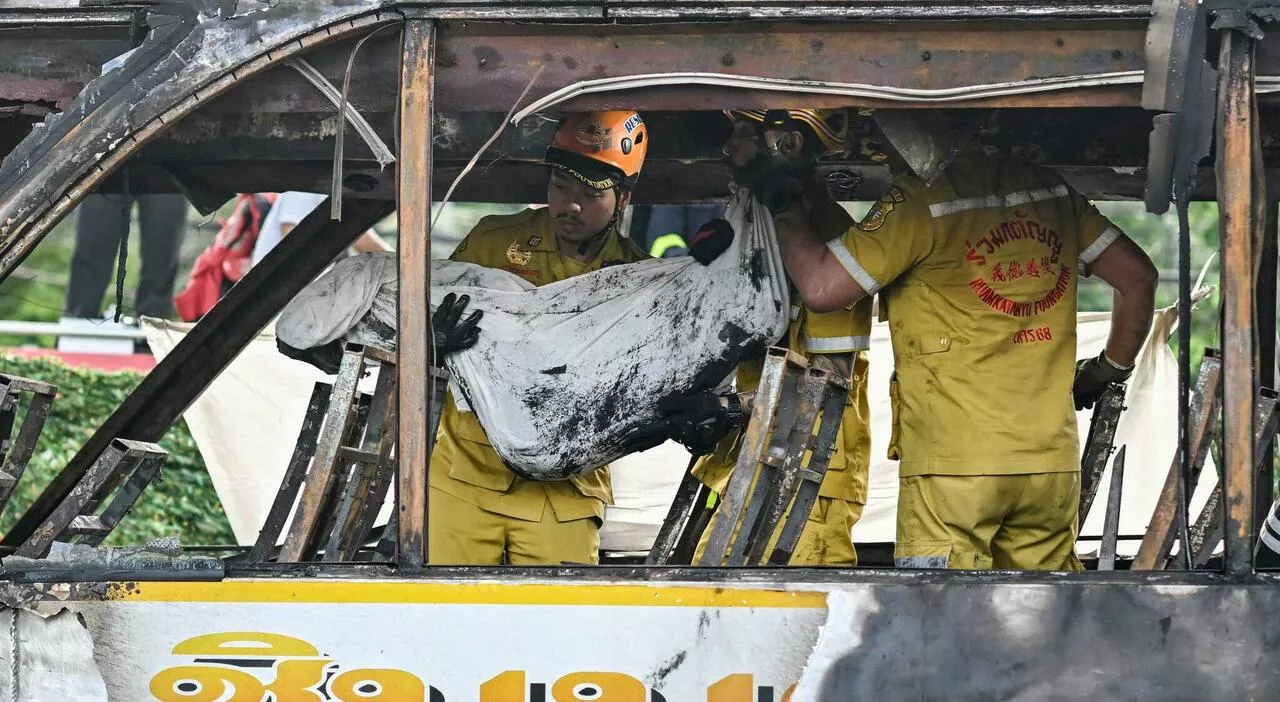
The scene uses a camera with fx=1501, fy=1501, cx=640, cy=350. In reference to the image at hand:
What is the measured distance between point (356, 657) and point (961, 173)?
1782 millimetres

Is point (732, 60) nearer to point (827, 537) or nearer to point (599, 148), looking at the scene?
point (599, 148)

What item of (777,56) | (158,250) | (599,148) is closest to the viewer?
(777,56)

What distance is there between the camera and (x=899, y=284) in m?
3.60

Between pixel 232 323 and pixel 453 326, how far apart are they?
1.08m

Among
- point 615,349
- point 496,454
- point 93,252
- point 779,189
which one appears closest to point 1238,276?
point 779,189

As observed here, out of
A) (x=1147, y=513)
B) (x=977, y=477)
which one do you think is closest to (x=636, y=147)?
(x=977, y=477)

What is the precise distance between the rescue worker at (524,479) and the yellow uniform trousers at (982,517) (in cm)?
113

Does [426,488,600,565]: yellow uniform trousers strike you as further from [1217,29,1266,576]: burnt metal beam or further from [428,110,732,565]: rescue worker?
[1217,29,1266,576]: burnt metal beam

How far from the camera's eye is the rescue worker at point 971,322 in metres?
3.46

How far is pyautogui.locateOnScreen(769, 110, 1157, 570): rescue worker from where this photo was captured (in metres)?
3.46

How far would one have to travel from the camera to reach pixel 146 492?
7.73 metres

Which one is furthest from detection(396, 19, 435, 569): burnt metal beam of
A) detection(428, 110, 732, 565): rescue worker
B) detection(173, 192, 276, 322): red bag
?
detection(173, 192, 276, 322): red bag

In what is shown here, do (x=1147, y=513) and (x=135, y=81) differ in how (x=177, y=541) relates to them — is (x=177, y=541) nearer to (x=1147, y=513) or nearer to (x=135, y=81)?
(x=135, y=81)

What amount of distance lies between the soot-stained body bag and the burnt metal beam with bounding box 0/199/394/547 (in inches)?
31.5
